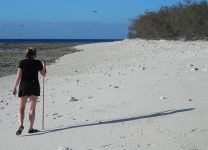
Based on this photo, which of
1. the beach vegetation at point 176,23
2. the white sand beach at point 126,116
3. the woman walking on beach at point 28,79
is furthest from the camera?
the beach vegetation at point 176,23

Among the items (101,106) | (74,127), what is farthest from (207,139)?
(101,106)

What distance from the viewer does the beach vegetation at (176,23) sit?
119ft

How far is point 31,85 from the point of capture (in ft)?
23.0

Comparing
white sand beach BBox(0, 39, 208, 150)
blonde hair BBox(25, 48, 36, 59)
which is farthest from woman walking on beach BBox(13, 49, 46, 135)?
white sand beach BBox(0, 39, 208, 150)

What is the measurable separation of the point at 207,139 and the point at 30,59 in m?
3.73

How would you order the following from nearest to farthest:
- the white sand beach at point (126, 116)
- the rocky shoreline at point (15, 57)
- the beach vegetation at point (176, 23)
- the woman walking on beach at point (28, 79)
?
1. the white sand beach at point (126, 116)
2. the woman walking on beach at point (28, 79)
3. the rocky shoreline at point (15, 57)
4. the beach vegetation at point (176, 23)

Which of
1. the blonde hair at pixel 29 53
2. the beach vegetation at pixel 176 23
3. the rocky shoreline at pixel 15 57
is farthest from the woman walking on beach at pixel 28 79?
the beach vegetation at pixel 176 23

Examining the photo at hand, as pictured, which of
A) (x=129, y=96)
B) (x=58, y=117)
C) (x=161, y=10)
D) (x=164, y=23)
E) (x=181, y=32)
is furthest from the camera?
→ (x=161, y=10)

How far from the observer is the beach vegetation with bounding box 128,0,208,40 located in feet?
119

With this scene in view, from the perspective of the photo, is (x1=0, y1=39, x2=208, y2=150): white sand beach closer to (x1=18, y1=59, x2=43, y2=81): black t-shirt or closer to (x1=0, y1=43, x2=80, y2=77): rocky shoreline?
(x1=18, y1=59, x2=43, y2=81): black t-shirt

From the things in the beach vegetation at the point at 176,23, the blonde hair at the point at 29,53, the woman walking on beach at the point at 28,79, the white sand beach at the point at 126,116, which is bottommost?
the white sand beach at the point at 126,116

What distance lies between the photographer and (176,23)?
40.5 meters

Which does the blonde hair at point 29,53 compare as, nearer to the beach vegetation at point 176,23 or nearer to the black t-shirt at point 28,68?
the black t-shirt at point 28,68

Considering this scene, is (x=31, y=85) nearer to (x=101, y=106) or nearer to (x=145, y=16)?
(x=101, y=106)
